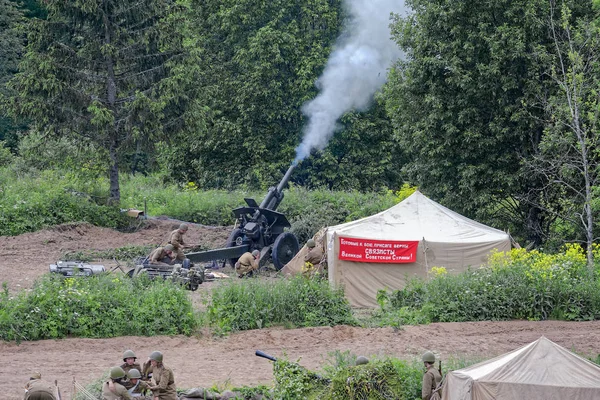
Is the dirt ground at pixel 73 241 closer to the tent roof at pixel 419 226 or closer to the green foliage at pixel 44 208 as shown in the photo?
the green foliage at pixel 44 208

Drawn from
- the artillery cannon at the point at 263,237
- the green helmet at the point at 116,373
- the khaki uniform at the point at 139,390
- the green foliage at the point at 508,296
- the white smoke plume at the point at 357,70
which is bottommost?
the khaki uniform at the point at 139,390

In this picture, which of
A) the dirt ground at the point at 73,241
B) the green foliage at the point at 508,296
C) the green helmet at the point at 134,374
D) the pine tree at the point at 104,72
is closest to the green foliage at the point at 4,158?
the pine tree at the point at 104,72

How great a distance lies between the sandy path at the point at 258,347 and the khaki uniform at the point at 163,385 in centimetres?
156

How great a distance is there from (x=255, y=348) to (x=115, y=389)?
17.1ft

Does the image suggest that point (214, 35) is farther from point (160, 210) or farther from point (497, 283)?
point (497, 283)

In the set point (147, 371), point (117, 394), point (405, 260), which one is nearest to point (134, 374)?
point (117, 394)

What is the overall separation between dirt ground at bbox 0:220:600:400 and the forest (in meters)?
5.36

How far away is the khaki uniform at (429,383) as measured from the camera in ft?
44.5

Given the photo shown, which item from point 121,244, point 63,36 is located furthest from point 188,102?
point 121,244

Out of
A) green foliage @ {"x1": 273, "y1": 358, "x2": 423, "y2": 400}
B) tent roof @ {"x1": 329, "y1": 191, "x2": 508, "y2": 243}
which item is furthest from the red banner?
green foliage @ {"x1": 273, "y1": 358, "x2": 423, "y2": 400}

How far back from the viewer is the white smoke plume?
105 feet

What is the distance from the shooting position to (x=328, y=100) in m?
32.7

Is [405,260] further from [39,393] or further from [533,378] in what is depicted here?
[39,393]

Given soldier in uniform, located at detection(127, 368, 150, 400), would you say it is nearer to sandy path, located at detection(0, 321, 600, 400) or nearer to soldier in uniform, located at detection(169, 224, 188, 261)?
sandy path, located at detection(0, 321, 600, 400)
